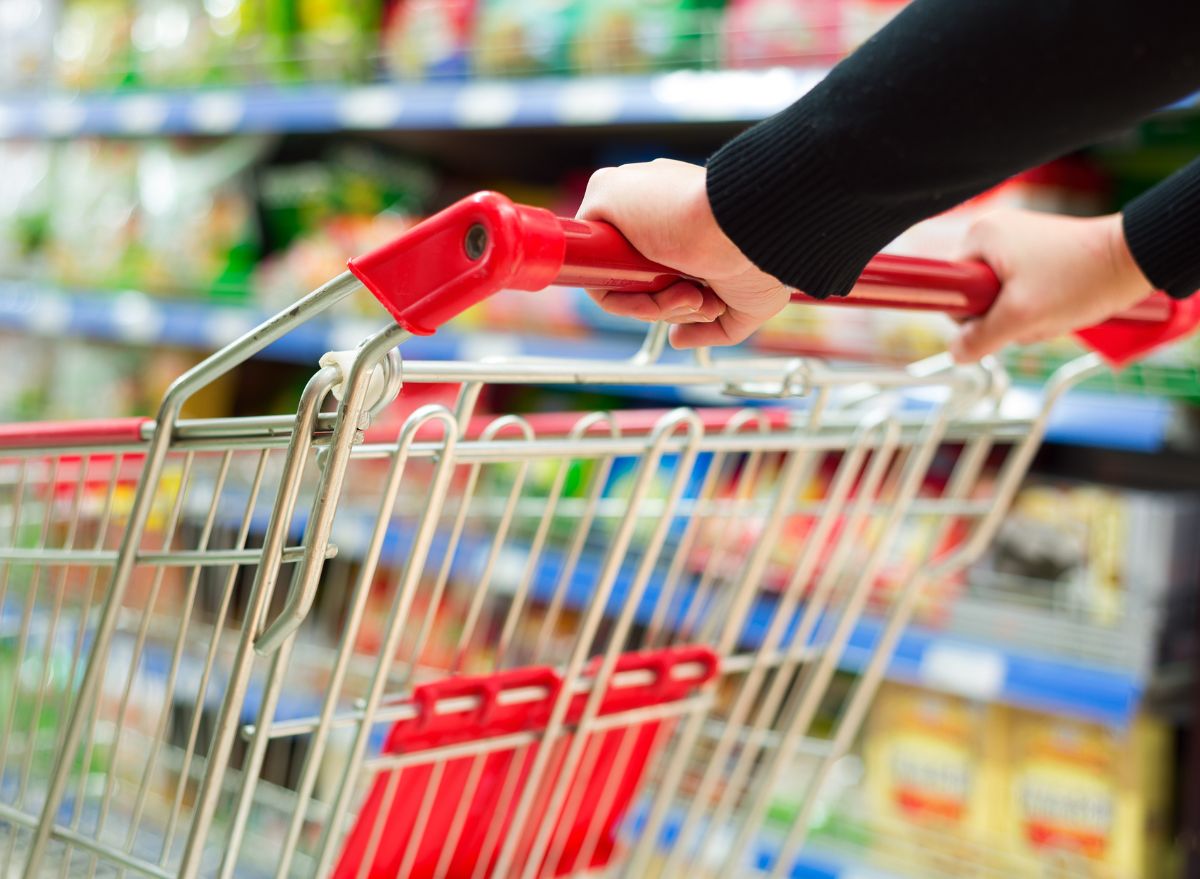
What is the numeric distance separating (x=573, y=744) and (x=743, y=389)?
1.02 ft

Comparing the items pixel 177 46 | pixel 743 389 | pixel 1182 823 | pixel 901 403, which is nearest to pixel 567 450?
pixel 743 389

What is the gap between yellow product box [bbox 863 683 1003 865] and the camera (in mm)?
1857

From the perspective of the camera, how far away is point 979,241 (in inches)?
39.1

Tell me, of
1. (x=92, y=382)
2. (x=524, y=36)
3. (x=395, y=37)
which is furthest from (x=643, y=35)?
(x=92, y=382)

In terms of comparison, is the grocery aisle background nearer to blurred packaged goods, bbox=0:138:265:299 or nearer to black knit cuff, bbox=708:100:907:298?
blurred packaged goods, bbox=0:138:265:299

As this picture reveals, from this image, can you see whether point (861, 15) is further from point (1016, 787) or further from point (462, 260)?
point (462, 260)

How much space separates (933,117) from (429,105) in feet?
5.92

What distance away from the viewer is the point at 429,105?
2254 mm

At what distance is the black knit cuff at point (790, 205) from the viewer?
24.0 inches

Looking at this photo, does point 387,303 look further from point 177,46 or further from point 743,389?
point 177,46

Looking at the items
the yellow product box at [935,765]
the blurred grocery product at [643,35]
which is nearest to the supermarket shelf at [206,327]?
the blurred grocery product at [643,35]

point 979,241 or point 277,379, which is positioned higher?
point 979,241

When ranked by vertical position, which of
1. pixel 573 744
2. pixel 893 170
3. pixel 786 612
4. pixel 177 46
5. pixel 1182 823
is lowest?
pixel 1182 823

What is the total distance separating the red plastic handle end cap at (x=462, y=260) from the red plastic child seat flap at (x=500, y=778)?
1.20 ft
